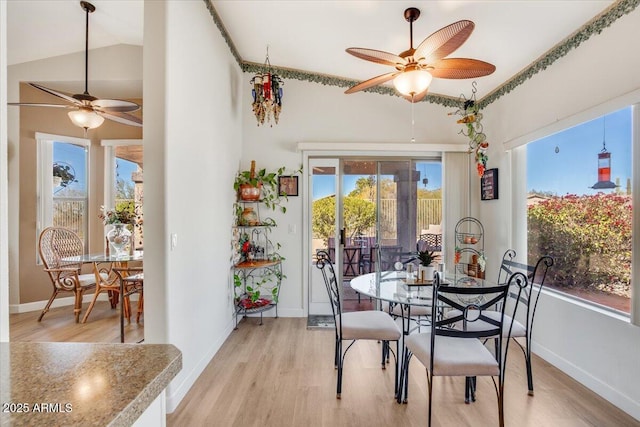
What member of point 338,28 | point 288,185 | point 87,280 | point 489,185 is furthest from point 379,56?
point 87,280

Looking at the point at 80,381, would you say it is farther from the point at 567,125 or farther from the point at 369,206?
the point at 369,206

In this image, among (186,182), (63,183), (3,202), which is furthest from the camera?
(63,183)

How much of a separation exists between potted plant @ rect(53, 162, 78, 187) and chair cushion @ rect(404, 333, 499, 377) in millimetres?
4920

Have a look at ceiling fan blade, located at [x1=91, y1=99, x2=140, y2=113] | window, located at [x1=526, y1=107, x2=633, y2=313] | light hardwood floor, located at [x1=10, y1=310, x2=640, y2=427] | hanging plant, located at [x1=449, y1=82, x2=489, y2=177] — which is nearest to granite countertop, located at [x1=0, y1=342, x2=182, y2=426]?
light hardwood floor, located at [x1=10, y1=310, x2=640, y2=427]

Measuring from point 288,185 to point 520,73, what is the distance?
278cm

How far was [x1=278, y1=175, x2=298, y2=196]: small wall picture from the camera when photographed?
4098mm

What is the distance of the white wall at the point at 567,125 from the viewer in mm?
2111

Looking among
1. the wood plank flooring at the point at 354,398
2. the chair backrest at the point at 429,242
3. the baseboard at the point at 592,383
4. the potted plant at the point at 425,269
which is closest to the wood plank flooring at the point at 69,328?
the wood plank flooring at the point at 354,398

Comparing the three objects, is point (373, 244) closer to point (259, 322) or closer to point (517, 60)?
point (259, 322)

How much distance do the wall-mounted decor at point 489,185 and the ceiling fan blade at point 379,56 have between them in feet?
6.85

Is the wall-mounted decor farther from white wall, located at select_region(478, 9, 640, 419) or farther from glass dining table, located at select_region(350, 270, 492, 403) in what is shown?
glass dining table, located at select_region(350, 270, 492, 403)

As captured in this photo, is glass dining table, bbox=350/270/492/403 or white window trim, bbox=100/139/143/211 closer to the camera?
glass dining table, bbox=350/270/492/403

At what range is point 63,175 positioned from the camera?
4383 millimetres

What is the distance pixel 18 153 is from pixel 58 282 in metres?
1.79
